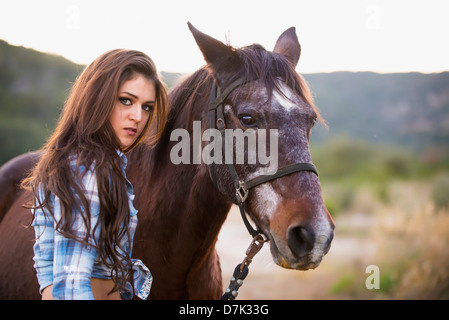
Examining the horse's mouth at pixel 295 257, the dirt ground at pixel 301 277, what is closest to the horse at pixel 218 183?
the horse's mouth at pixel 295 257

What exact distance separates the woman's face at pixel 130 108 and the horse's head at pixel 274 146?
57 centimetres

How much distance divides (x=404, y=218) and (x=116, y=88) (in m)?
8.48

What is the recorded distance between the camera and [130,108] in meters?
1.89

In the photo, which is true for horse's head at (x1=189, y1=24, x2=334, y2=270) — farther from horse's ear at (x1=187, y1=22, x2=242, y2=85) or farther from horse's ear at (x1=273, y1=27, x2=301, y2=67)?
horse's ear at (x1=273, y1=27, x2=301, y2=67)

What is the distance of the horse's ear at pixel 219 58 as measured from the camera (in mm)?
2324

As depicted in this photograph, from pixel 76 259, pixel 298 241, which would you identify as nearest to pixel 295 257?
pixel 298 241

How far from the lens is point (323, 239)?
5.73 ft

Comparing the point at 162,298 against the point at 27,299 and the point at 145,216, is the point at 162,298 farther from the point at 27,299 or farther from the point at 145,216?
the point at 27,299

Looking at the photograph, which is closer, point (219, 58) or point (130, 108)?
point (130, 108)

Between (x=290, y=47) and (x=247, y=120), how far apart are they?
3.27 ft

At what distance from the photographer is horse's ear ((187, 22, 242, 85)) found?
2.32m

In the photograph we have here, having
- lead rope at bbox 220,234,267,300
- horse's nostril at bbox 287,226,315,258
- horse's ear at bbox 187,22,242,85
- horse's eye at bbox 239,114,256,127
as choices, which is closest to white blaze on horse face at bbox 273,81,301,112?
horse's eye at bbox 239,114,256,127

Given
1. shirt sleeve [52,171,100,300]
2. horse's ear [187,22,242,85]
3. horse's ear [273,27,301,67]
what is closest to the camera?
shirt sleeve [52,171,100,300]

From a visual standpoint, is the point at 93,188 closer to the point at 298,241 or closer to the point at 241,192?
the point at 241,192
